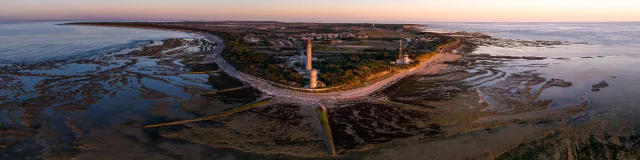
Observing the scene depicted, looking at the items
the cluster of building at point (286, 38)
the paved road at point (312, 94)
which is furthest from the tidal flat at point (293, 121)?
the cluster of building at point (286, 38)

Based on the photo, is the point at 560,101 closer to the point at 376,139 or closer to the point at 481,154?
the point at 481,154

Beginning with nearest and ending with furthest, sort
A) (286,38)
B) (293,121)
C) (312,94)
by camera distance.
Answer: (293,121), (312,94), (286,38)

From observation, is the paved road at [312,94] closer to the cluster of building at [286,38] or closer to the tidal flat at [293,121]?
the tidal flat at [293,121]

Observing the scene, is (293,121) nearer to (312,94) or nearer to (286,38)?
(312,94)

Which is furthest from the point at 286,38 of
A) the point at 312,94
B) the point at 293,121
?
the point at 293,121

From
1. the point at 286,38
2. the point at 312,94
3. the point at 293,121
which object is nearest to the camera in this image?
the point at 293,121

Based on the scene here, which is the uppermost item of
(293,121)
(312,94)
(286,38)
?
(286,38)

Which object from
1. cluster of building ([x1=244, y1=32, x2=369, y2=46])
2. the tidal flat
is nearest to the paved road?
the tidal flat

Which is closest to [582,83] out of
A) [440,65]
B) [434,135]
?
[440,65]

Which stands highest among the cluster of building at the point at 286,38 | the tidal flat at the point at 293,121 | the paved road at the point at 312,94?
the cluster of building at the point at 286,38

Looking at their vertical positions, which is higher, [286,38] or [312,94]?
[286,38]

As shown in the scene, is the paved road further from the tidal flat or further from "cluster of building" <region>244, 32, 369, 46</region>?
"cluster of building" <region>244, 32, 369, 46</region>
